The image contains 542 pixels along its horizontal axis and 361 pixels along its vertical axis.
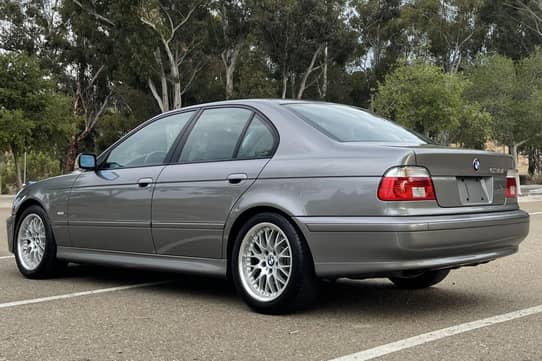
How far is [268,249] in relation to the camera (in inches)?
209

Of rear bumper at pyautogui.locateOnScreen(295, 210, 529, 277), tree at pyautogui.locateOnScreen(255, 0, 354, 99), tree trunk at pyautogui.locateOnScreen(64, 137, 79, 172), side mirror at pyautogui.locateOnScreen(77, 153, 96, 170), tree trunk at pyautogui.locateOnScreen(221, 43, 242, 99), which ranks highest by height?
tree at pyautogui.locateOnScreen(255, 0, 354, 99)

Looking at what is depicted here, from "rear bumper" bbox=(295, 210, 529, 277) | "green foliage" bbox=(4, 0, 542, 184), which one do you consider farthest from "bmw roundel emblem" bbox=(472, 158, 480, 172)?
"green foliage" bbox=(4, 0, 542, 184)

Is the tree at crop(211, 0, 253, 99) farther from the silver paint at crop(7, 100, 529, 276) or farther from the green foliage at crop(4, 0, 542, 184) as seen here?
the silver paint at crop(7, 100, 529, 276)

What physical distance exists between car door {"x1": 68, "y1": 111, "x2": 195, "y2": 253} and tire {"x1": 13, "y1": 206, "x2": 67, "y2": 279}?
397mm

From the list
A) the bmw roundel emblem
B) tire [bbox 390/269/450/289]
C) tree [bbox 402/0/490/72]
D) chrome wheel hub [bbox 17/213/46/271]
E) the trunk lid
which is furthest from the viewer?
tree [bbox 402/0/490/72]

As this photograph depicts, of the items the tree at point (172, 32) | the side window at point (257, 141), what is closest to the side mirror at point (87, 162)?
the side window at point (257, 141)

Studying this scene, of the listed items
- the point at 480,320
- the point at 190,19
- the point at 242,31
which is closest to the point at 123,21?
the point at 190,19

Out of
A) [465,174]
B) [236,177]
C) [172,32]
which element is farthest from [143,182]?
[172,32]

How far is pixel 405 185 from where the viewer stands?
190 inches

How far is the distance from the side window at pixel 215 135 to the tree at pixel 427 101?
31217mm

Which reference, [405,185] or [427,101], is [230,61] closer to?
[427,101]

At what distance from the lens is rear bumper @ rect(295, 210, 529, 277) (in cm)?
473

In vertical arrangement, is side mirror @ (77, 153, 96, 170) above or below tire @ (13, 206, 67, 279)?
above

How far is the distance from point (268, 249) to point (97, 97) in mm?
45722
